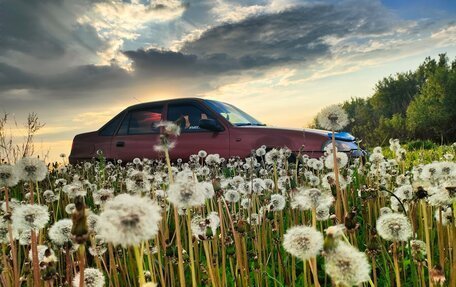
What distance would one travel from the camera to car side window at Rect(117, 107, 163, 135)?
1220 cm

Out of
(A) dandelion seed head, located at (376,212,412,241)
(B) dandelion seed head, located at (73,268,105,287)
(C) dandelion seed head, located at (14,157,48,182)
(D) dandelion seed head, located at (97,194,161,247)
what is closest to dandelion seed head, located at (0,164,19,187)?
(C) dandelion seed head, located at (14,157,48,182)

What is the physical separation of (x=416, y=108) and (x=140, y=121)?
1712 inches

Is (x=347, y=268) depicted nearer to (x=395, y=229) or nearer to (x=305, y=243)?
(x=305, y=243)

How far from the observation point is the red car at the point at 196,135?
9320 millimetres

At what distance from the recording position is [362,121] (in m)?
67.6

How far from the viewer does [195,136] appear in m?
10.9

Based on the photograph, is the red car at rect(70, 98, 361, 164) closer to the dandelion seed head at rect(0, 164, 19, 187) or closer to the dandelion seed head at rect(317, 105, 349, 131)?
the dandelion seed head at rect(317, 105, 349, 131)

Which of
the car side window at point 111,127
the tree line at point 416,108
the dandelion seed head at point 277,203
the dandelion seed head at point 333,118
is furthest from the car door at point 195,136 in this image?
the tree line at point 416,108

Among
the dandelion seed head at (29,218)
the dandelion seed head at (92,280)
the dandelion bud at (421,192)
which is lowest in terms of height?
the dandelion seed head at (92,280)

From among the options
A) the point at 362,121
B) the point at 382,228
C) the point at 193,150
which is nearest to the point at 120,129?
the point at 193,150

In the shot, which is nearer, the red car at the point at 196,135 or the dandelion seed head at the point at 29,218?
the dandelion seed head at the point at 29,218

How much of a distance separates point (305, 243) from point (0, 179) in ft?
5.63

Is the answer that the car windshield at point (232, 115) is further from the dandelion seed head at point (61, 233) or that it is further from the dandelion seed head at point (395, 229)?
the dandelion seed head at point (395, 229)

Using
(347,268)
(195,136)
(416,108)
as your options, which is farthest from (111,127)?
(416,108)
